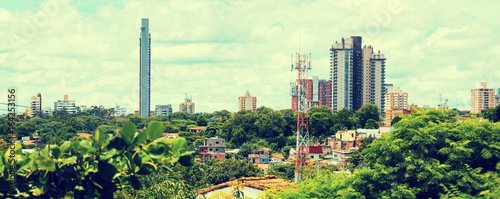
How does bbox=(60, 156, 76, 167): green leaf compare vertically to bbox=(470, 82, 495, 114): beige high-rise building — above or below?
below

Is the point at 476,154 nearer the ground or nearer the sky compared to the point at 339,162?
nearer the sky

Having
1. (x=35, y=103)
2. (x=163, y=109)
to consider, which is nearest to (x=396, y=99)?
(x=35, y=103)

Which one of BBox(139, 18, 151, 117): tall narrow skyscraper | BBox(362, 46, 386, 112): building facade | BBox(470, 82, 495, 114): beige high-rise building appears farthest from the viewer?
BBox(139, 18, 151, 117): tall narrow skyscraper

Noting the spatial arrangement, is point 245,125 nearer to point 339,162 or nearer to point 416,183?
point 339,162

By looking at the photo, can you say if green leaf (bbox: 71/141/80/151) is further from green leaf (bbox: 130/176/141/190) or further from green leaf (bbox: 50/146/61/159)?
green leaf (bbox: 130/176/141/190)

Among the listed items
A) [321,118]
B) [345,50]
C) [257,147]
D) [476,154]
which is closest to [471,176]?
[476,154]

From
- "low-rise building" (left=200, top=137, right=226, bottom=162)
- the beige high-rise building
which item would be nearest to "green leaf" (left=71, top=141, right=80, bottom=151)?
"low-rise building" (left=200, top=137, right=226, bottom=162)

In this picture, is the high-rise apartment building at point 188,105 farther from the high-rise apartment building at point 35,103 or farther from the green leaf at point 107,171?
the green leaf at point 107,171
